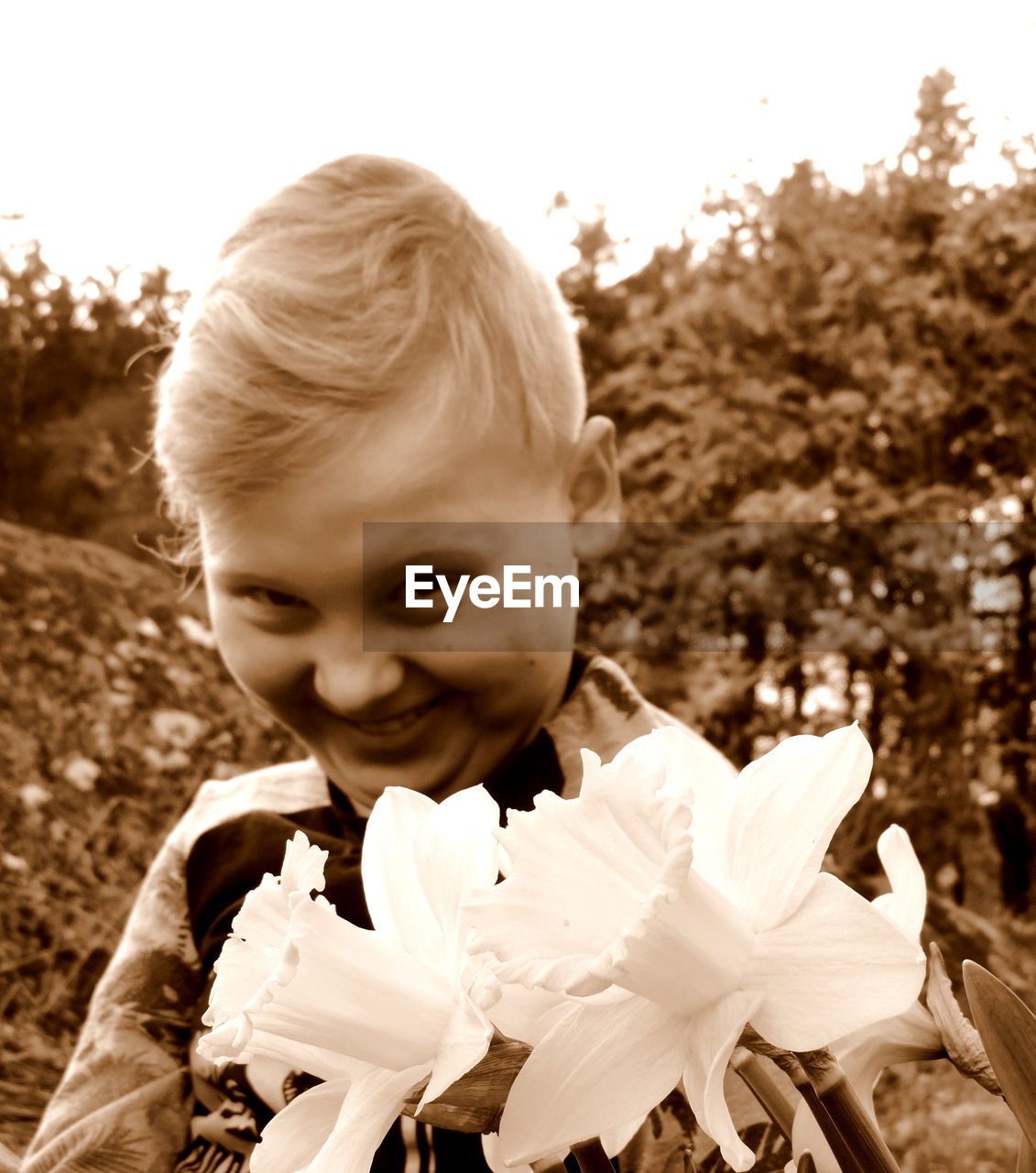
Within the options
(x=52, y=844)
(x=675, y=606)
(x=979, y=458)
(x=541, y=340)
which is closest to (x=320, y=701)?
(x=541, y=340)

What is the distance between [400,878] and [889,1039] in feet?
0.40

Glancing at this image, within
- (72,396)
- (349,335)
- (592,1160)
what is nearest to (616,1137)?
(592,1160)

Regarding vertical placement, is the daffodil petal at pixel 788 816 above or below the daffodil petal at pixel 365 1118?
above

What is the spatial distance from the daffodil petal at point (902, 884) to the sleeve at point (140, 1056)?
468 millimetres

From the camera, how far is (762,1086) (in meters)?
0.31

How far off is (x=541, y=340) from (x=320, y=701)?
0.29 metres

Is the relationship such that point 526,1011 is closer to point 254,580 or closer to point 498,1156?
point 498,1156

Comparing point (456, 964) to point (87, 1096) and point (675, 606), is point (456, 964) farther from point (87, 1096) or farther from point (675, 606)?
point (675, 606)

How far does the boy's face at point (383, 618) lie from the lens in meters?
0.74

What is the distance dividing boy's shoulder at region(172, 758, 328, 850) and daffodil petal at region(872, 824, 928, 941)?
2.16 ft

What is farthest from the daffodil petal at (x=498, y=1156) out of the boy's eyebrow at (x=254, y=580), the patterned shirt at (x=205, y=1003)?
the boy's eyebrow at (x=254, y=580)

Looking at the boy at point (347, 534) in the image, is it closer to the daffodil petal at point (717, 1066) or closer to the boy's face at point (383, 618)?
the boy's face at point (383, 618)

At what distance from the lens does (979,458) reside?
6.43 ft

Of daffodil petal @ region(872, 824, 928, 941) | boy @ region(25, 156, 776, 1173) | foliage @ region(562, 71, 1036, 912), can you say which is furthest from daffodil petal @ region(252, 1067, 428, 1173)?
foliage @ region(562, 71, 1036, 912)
